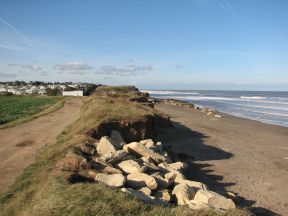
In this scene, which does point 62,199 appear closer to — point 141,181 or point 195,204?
point 141,181

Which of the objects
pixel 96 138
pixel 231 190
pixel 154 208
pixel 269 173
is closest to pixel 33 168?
pixel 96 138

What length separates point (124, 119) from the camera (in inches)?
676

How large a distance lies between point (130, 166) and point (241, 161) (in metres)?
8.92

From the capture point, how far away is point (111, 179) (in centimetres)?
905

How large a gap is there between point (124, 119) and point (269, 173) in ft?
22.8

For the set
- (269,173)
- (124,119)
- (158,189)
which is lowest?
(269,173)

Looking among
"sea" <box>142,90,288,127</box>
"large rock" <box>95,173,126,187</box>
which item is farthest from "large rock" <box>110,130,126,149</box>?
"sea" <box>142,90,288,127</box>

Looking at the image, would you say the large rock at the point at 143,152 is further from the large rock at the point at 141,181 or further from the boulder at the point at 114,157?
the large rock at the point at 141,181

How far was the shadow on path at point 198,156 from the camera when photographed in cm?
1216

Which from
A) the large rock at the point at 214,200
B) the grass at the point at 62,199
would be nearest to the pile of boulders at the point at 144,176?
the large rock at the point at 214,200

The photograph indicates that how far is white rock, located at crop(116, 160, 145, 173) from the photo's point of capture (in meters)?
10.5

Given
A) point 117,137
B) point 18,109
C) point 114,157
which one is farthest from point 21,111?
point 114,157

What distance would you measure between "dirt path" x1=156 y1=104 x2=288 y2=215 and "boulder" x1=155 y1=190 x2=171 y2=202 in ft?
11.1

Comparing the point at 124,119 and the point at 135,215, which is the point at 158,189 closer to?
the point at 135,215
